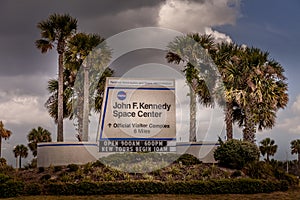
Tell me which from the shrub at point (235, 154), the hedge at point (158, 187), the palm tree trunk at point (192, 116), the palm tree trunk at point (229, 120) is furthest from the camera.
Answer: the palm tree trunk at point (229, 120)

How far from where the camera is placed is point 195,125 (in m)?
33.9

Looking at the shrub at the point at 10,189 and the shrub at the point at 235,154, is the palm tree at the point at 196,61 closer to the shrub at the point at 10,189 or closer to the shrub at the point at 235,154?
the shrub at the point at 235,154

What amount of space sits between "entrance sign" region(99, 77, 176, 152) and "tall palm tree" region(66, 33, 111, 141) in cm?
665

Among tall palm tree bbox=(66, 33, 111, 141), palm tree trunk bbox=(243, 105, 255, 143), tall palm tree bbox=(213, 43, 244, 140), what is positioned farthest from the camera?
tall palm tree bbox=(66, 33, 111, 141)

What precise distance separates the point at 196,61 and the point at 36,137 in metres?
26.6

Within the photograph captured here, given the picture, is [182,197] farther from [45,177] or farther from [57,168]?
[57,168]

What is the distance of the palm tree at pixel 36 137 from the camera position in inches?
2148

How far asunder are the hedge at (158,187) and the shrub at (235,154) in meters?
2.97

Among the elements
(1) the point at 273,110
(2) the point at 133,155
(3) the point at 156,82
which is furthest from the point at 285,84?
(2) the point at 133,155

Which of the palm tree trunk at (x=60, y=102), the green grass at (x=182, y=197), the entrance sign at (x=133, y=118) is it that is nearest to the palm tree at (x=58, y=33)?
the palm tree trunk at (x=60, y=102)

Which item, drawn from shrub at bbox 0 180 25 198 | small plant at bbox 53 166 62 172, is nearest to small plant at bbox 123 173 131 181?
small plant at bbox 53 166 62 172

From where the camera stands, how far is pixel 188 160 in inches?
1069

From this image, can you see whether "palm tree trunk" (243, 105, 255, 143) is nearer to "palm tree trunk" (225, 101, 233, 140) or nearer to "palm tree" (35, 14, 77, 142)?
"palm tree trunk" (225, 101, 233, 140)

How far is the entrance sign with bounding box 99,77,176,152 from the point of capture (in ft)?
93.3
